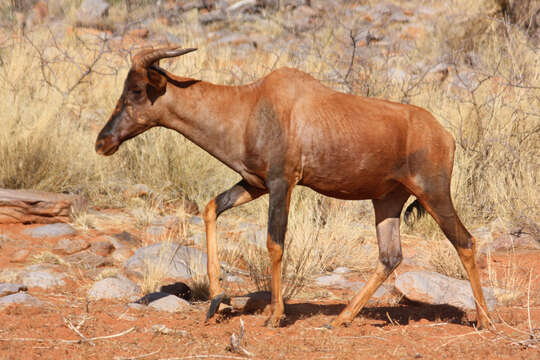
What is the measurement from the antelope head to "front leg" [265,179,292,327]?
51.0 inches

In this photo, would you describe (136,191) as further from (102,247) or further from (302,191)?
(302,191)

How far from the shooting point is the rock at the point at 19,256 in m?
8.13

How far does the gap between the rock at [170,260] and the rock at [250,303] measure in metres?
0.92

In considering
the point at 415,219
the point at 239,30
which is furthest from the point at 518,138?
the point at 239,30

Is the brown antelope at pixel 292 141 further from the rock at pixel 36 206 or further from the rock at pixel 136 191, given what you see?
the rock at pixel 136 191

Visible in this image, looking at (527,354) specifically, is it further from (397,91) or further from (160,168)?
(397,91)

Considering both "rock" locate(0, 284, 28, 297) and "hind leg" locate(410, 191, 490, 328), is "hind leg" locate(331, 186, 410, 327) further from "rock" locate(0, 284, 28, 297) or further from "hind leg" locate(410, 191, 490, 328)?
"rock" locate(0, 284, 28, 297)

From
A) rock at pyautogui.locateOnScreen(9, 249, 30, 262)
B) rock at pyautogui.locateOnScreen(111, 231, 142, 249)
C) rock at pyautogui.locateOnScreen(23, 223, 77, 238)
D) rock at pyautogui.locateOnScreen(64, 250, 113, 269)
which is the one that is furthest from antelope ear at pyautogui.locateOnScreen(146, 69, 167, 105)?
rock at pyautogui.locateOnScreen(23, 223, 77, 238)

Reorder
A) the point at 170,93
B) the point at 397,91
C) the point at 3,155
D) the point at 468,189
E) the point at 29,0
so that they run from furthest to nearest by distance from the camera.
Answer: the point at 29,0, the point at 397,91, the point at 468,189, the point at 3,155, the point at 170,93

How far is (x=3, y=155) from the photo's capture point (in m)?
10.2

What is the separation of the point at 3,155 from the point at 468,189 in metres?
6.87

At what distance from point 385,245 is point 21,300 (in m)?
3.29

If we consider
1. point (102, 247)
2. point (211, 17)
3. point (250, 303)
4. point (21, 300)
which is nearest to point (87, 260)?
point (102, 247)

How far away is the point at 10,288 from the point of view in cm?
685
